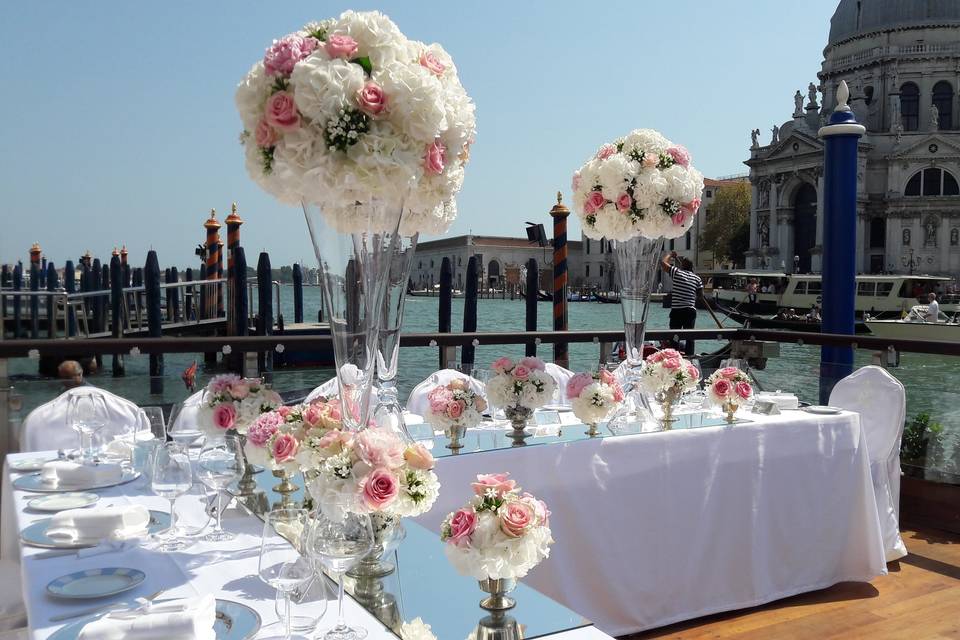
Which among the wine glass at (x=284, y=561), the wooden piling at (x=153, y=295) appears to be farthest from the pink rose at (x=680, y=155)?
the wooden piling at (x=153, y=295)

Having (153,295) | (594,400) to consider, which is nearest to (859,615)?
(594,400)

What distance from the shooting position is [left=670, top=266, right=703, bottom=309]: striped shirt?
6891 mm

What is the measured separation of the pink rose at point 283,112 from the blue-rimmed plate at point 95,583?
0.84m

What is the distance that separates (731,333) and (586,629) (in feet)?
13.8

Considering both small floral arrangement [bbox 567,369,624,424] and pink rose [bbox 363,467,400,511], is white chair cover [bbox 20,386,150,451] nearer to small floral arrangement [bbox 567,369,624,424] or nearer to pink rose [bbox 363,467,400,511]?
small floral arrangement [bbox 567,369,624,424]

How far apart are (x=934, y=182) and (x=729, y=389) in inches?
1962

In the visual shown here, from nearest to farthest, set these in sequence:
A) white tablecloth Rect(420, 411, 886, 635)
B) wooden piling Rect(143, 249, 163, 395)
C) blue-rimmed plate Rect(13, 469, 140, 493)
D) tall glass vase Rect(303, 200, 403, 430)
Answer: tall glass vase Rect(303, 200, 403, 430) → blue-rimmed plate Rect(13, 469, 140, 493) → white tablecloth Rect(420, 411, 886, 635) → wooden piling Rect(143, 249, 163, 395)

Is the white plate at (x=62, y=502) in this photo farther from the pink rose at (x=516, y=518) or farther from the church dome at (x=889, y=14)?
the church dome at (x=889, y=14)

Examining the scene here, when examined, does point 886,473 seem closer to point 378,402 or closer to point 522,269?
point 378,402

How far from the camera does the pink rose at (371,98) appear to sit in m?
1.41

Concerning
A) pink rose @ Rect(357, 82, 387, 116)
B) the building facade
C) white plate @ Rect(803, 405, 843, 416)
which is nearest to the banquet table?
pink rose @ Rect(357, 82, 387, 116)

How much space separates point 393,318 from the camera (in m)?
1.71

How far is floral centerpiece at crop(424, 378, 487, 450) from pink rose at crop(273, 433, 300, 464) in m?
1.14

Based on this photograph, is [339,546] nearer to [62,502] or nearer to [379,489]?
[379,489]
